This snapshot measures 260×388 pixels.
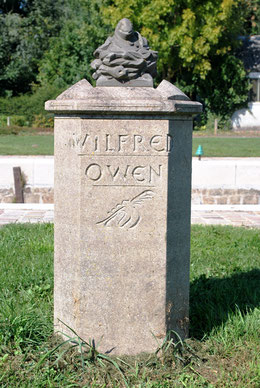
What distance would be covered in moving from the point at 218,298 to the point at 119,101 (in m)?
2.09

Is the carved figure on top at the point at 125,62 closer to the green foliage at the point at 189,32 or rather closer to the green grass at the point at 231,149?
the green grass at the point at 231,149

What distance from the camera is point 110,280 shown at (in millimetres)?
3447

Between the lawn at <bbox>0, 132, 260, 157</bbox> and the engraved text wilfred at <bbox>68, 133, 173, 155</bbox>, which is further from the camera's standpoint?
the lawn at <bbox>0, 132, 260, 157</bbox>

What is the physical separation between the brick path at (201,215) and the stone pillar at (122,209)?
4.93 m

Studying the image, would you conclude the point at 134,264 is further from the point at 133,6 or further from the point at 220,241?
the point at 133,6

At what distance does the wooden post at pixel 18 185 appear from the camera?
1093 cm

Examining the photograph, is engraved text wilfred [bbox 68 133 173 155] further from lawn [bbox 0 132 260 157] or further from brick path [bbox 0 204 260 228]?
lawn [bbox 0 132 260 157]

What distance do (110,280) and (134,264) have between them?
0.61 feet

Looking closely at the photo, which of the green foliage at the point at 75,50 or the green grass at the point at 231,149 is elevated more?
the green foliage at the point at 75,50

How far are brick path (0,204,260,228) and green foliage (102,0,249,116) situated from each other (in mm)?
15936

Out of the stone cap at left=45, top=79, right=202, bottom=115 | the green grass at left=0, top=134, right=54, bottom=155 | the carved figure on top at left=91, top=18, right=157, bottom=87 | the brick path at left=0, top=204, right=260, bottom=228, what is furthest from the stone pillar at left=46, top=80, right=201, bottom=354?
the green grass at left=0, top=134, right=54, bottom=155

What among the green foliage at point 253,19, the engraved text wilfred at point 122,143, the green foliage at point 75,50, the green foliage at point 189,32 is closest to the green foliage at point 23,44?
the green foliage at point 75,50

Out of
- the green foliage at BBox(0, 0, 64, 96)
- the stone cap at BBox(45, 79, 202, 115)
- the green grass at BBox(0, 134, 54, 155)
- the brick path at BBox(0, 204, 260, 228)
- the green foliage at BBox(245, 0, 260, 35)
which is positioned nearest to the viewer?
the stone cap at BBox(45, 79, 202, 115)

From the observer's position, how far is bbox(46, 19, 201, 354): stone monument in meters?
3.31
